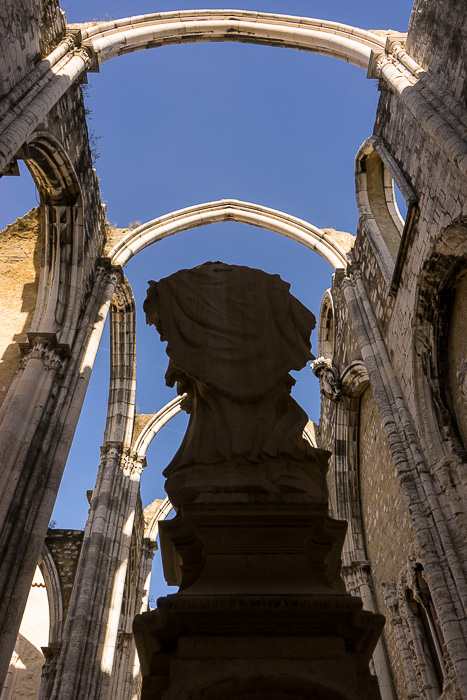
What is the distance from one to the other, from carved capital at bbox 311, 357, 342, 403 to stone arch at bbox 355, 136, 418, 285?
3.31m

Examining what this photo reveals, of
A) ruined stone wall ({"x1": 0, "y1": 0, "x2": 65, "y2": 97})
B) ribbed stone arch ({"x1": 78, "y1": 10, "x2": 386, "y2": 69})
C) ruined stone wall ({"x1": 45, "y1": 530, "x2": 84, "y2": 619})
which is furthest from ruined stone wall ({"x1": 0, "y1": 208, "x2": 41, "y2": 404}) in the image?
ruined stone wall ({"x1": 45, "y1": 530, "x2": 84, "y2": 619})

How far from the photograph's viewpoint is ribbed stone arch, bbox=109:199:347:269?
39.1 feet

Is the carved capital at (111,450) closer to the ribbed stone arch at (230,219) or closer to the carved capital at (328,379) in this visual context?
the ribbed stone arch at (230,219)

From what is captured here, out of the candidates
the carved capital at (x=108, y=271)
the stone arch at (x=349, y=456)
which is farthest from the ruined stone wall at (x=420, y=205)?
the carved capital at (x=108, y=271)

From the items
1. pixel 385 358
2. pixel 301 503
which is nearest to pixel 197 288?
pixel 301 503

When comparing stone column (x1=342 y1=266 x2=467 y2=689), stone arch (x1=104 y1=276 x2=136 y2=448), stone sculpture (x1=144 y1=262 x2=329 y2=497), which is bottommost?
stone sculpture (x1=144 y1=262 x2=329 y2=497)

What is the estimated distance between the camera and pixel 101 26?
958 cm

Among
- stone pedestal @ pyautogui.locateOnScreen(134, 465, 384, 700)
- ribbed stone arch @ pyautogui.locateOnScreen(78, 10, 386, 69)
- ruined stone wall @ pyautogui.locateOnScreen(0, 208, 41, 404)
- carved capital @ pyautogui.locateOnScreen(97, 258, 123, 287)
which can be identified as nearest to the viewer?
stone pedestal @ pyautogui.locateOnScreen(134, 465, 384, 700)

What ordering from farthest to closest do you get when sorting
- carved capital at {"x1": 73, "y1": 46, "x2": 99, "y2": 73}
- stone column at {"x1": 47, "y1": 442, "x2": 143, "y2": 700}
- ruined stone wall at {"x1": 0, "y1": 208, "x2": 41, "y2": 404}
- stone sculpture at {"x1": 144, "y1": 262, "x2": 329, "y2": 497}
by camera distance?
ruined stone wall at {"x1": 0, "y1": 208, "x2": 41, "y2": 404} → stone column at {"x1": 47, "y1": 442, "x2": 143, "y2": 700} → carved capital at {"x1": 73, "y1": 46, "x2": 99, "y2": 73} → stone sculpture at {"x1": 144, "y1": 262, "x2": 329, "y2": 497}

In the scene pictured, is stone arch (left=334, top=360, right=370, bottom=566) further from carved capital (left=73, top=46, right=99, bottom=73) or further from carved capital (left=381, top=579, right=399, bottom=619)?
carved capital (left=73, top=46, right=99, bottom=73)

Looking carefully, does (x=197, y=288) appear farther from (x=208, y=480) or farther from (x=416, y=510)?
(x=416, y=510)

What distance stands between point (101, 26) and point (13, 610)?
29.7 feet

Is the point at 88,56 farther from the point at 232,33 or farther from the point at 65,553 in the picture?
the point at 65,553

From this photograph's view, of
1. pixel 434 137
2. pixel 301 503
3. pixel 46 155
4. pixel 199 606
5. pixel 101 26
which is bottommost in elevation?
pixel 199 606
